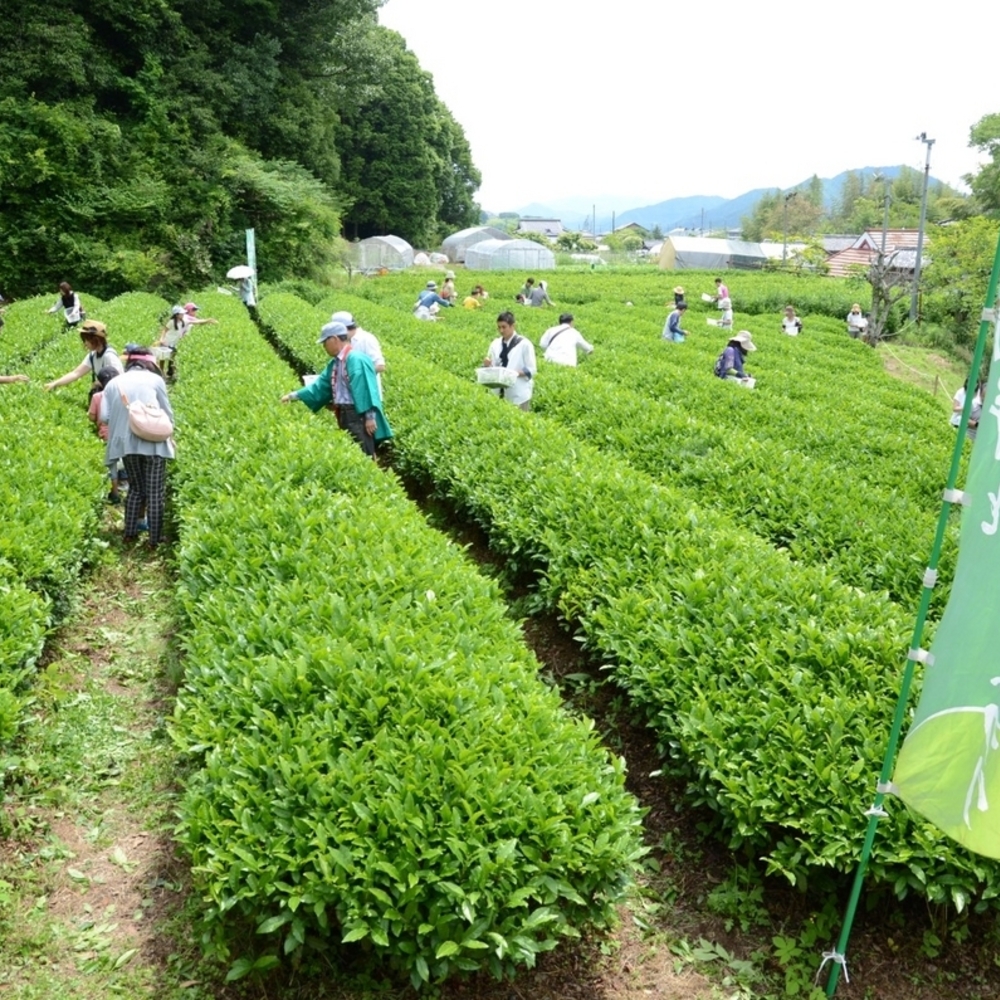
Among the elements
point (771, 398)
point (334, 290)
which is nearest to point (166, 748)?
point (771, 398)

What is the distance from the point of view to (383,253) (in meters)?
49.6

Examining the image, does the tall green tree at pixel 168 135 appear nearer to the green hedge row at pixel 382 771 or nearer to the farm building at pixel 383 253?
the farm building at pixel 383 253

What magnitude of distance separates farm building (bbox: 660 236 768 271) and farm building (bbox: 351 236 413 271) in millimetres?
21663

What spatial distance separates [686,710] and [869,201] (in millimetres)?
78210

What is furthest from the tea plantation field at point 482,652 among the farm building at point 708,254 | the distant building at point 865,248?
the farm building at point 708,254

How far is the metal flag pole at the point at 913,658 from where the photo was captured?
2.69 meters

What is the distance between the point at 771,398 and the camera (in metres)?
11.9

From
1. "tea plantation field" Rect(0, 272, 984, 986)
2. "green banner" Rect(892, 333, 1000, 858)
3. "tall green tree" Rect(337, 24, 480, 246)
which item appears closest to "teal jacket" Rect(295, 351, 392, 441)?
"tea plantation field" Rect(0, 272, 984, 986)

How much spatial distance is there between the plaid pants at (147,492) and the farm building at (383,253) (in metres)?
43.0

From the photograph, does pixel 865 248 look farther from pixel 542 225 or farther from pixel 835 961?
pixel 542 225

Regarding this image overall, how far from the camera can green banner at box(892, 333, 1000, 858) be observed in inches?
97.3

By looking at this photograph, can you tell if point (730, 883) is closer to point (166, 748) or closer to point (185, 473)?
point (166, 748)

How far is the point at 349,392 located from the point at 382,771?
221 inches

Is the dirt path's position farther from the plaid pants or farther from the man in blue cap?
the man in blue cap
